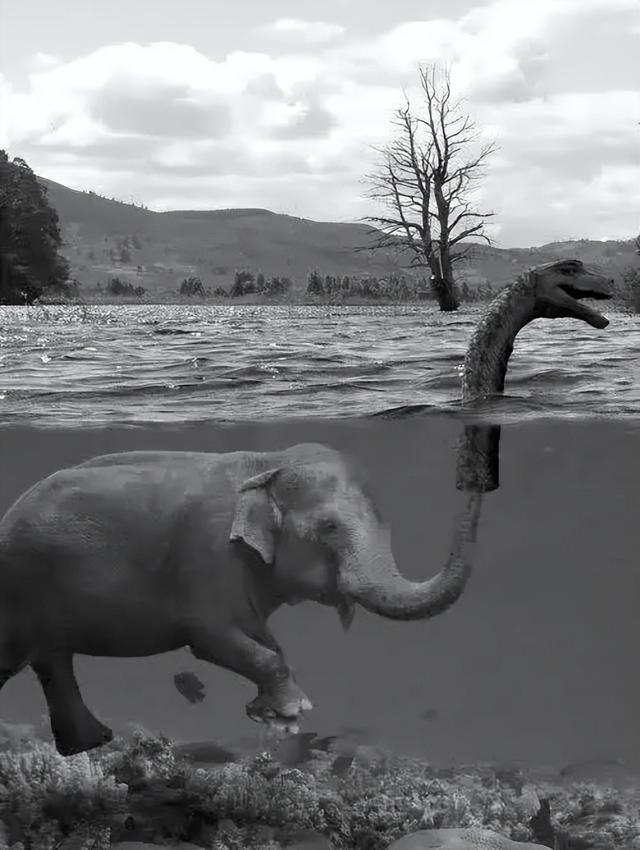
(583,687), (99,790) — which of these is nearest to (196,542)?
(99,790)

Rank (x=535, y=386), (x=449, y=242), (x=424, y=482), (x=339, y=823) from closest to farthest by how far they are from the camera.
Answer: (x=339, y=823), (x=535, y=386), (x=424, y=482), (x=449, y=242)

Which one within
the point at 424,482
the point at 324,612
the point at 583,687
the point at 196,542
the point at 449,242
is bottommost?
the point at 583,687

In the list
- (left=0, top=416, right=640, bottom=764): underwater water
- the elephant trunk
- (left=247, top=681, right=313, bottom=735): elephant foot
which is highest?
the elephant trunk

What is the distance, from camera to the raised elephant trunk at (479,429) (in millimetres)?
5117

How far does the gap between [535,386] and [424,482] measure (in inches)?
176

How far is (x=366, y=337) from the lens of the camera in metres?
15.8

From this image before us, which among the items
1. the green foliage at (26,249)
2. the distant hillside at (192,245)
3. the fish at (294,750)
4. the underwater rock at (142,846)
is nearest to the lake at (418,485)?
the fish at (294,750)

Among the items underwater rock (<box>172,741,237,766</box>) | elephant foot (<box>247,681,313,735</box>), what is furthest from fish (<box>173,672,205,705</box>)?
underwater rock (<box>172,741,237,766</box>)

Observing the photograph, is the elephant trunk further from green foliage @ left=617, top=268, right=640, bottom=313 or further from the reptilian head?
green foliage @ left=617, top=268, right=640, bottom=313

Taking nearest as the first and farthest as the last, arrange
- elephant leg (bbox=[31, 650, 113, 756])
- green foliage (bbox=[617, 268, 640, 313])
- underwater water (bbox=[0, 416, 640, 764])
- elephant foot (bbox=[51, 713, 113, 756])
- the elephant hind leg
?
the elephant hind leg
elephant leg (bbox=[31, 650, 113, 756])
elephant foot (bbox=[51, 713, 113, 756])
underwater water (bbox=[0, 416, 640, 764])
green foliage (bbox=[617, 268, 640, 313])

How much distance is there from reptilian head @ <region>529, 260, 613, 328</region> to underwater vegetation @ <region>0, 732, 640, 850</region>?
365cm

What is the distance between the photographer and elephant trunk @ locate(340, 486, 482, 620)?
5090 mm

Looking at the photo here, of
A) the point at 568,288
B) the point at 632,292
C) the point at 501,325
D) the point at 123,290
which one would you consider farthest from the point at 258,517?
the point at 123,290

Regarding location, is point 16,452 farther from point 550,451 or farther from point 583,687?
point 583,687
